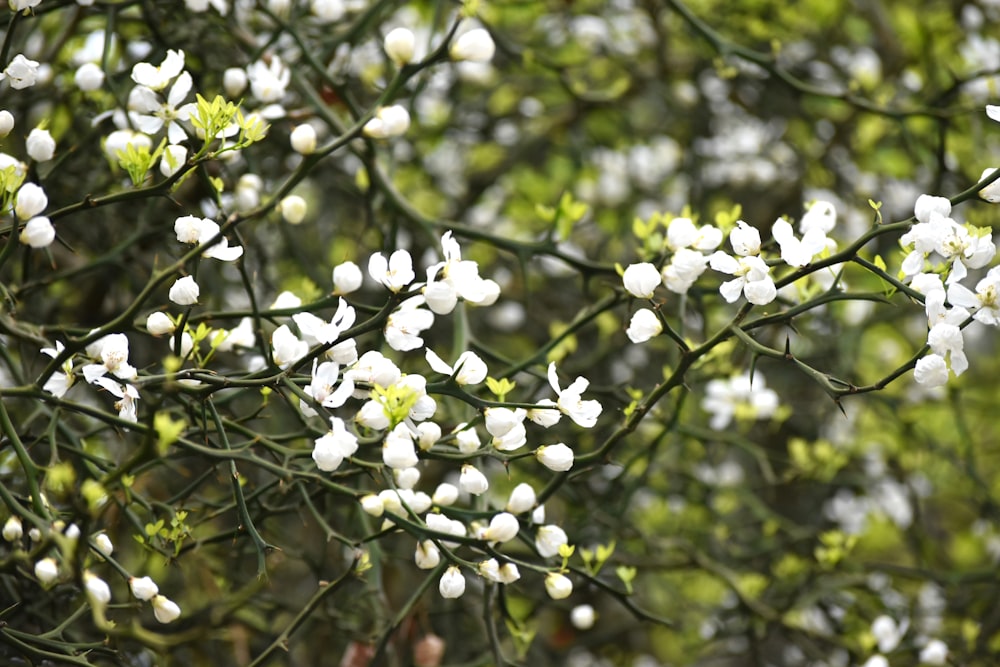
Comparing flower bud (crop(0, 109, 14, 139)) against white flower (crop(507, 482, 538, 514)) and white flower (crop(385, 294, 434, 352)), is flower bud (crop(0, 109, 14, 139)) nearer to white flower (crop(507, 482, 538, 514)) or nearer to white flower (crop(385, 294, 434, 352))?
white flower (crop(385, 294, 434, 352))

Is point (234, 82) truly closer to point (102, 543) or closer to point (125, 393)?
point (125, 393)

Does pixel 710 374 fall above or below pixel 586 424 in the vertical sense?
below

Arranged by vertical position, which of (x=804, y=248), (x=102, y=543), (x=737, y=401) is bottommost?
(x=737, y=401)

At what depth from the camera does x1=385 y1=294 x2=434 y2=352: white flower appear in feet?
3.84

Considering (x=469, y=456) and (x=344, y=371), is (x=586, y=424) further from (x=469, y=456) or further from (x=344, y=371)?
(x=344, y=371)

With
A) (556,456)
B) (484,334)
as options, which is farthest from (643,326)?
(484,334)

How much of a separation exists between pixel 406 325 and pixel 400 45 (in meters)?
0.39

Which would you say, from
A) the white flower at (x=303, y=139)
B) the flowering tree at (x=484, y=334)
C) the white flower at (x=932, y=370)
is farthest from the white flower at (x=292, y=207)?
the white flower at (x=932, y=370)

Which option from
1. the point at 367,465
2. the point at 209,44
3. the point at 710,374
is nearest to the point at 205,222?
the point at 367,465

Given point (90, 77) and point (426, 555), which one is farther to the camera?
point (90, 77)

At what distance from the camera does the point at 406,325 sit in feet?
3.91

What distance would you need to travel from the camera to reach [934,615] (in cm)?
225

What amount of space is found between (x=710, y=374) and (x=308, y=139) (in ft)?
Answer: 3.01

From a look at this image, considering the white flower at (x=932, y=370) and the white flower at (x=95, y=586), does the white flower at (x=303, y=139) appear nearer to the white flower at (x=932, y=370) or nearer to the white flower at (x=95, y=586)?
the white flower at (x=95, y=586)
